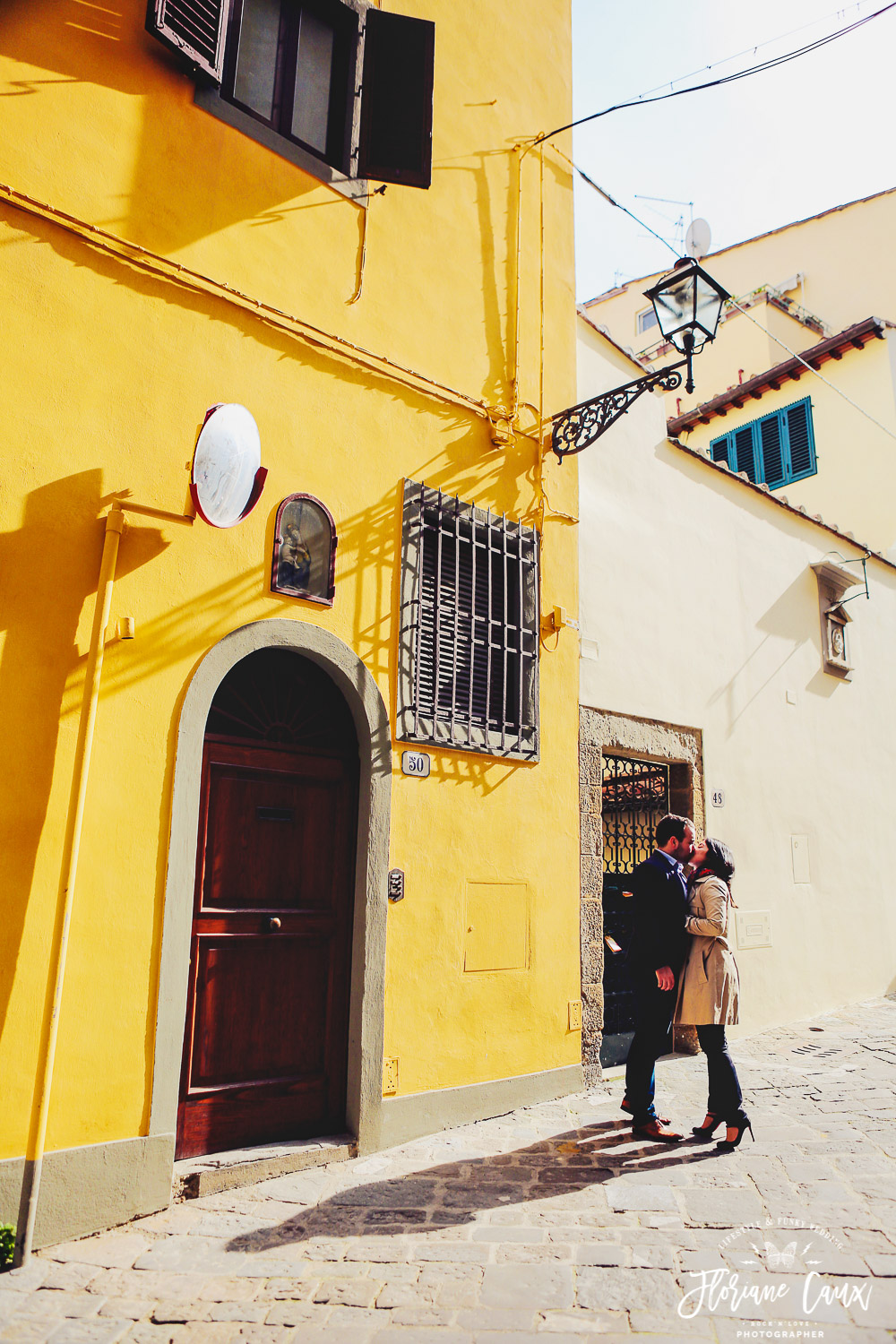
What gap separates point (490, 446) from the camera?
6301 mm

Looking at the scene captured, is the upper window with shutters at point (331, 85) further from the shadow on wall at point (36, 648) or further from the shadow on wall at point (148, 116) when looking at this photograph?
the shadow on wall at point (36, 648)

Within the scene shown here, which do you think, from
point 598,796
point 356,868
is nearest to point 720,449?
point 598,796

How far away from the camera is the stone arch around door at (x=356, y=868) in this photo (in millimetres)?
4125

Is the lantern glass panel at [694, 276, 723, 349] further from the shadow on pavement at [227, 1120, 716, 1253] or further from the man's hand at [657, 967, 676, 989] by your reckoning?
the shadow on pavement at [227, 1120, 716, 1253]

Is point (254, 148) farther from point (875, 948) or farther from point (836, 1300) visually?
Result: point (875, 948)

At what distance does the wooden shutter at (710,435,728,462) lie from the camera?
13.4m

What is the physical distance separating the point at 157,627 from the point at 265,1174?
266 centimetres

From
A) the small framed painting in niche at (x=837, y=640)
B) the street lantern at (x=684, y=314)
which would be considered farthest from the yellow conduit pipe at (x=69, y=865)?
the small framed painting in niche at (x=837, y=640)

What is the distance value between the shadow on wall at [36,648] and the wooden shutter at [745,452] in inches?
427

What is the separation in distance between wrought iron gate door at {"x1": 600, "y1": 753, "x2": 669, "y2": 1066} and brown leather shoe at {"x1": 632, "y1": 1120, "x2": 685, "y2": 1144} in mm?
1454

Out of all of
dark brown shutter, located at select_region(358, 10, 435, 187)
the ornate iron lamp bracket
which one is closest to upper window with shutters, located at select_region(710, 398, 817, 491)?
the ornate iron lamp bracket

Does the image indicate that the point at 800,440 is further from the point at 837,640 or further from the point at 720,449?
the point at 837,640

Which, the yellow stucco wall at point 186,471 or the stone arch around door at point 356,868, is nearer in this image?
the yellow stucco wall at point 186,471

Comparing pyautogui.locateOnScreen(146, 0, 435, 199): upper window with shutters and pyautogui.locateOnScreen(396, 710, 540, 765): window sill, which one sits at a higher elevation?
pyautogui.locateOnScreen(146, 0, 435, 199): upper window with shutters
